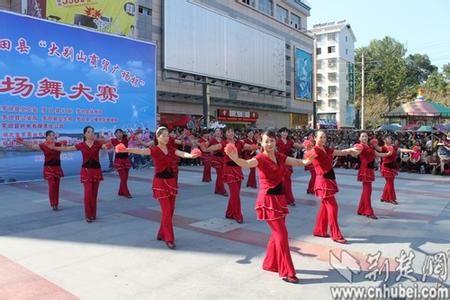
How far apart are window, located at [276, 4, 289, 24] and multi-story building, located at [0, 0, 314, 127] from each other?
0.30 ft

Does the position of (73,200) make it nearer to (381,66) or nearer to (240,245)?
(240,245)

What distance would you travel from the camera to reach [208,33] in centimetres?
2673

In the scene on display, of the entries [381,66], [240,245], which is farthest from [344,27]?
[240,245]

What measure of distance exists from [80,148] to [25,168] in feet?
19.8

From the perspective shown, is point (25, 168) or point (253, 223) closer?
point (253, 223)

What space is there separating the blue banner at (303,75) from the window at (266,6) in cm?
499

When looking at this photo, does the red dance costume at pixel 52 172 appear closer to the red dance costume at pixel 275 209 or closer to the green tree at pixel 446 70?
the red dance costume at pixel 275 209

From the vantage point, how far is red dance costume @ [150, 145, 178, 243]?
5992mm

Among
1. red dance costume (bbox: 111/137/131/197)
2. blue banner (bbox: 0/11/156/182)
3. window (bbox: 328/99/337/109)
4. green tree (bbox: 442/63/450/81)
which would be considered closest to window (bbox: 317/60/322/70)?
window (bbox: 328/99/337/109)

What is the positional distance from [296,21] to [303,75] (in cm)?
617

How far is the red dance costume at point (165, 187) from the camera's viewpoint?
19.7 ft

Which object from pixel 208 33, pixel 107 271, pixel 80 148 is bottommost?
pixel 107 271

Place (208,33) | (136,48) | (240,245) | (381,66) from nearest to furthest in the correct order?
(240,245)
(136,48)
(208,33)
(381,66)

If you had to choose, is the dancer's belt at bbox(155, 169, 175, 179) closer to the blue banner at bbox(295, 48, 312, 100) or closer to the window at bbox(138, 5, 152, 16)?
the window at bbox(138, 5, 152, 16)
